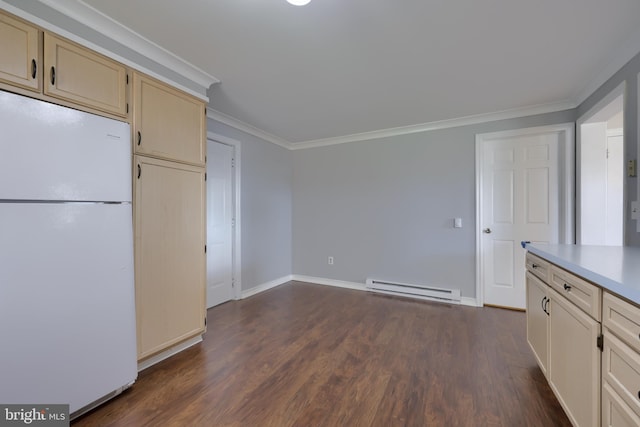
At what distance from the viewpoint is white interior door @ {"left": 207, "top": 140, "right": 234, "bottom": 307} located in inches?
128

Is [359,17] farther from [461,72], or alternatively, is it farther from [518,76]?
[518,76]

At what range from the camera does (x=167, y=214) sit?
6.70 feet

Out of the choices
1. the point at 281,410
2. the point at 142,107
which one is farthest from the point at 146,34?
the point at 281,410

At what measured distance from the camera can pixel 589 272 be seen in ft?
3.48

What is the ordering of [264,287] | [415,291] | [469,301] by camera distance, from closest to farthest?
[469,301]
[415,291]
[264,287]

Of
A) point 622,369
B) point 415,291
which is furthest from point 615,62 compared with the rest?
point 415,291

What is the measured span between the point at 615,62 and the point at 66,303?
13.3 feet

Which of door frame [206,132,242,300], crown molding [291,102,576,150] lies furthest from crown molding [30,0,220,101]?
crown molding [291,102,576,150]

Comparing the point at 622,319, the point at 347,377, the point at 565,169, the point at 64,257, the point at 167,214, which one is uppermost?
the point at 565,169

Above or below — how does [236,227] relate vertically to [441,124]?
below

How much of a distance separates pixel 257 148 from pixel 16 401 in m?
3.28

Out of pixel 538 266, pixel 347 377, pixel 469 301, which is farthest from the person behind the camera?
pixel 469 301

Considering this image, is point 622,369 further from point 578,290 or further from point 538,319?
point 538,319

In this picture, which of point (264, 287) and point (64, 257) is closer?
point (64, 257)
